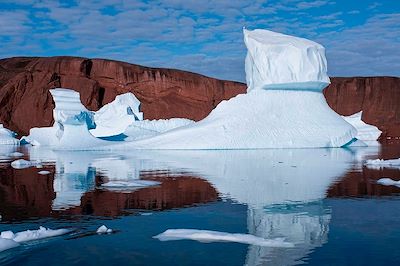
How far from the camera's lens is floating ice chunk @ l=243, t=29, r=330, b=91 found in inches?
813

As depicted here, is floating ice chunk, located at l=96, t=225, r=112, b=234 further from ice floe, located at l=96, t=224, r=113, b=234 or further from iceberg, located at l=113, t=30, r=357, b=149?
iceberg, located at l=113, t=30, r=357, b=149

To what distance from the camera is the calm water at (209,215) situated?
14.2 ft

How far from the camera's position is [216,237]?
4.90 m

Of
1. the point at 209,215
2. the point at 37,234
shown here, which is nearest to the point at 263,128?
the point at 209,215

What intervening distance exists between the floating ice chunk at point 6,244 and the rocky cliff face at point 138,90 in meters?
45.5

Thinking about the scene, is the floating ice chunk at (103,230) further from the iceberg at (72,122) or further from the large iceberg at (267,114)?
the iceberg at (72,122)

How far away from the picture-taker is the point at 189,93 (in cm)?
5372

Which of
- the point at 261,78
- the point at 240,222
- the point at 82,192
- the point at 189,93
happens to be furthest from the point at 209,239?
the point at 189,93

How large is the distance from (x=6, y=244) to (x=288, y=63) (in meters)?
17.5

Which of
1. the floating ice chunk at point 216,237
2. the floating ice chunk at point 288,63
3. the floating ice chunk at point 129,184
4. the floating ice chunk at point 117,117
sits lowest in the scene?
Answer: the floating ice chunk at point 216,237

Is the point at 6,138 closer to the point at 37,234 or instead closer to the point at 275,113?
the point at 275,113

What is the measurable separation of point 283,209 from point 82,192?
11.3 ft

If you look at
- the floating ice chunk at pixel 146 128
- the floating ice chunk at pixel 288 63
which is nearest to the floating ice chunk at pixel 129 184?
the floating ice chunk at pixel 288 63

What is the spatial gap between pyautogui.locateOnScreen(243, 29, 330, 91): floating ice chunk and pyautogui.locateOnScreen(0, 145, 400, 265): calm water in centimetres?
1035
